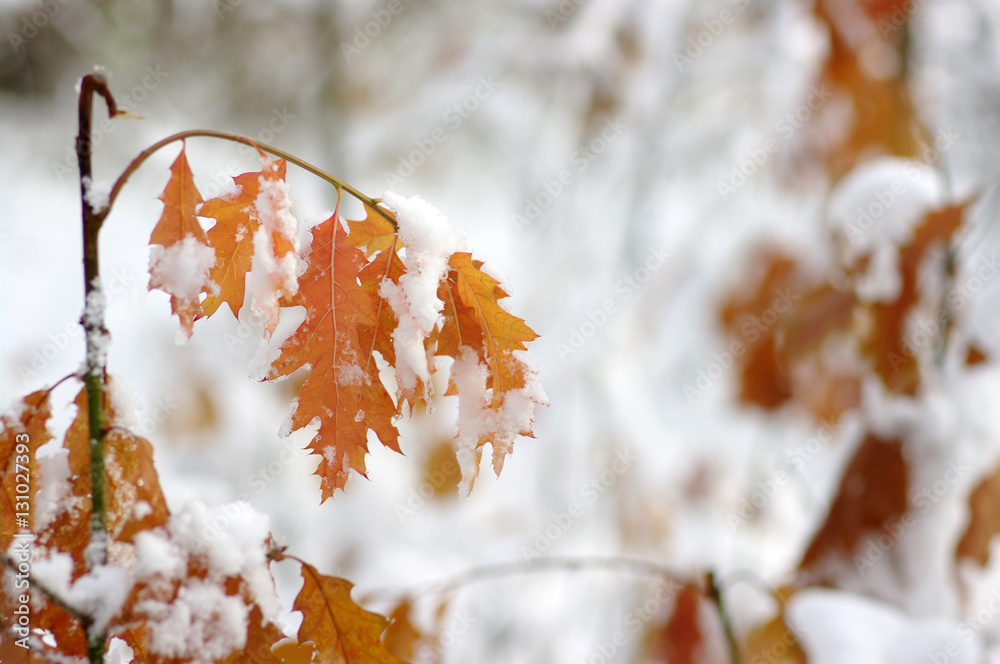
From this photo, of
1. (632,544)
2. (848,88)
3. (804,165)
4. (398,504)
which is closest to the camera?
(848,88)

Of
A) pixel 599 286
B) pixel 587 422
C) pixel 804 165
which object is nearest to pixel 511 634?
pixel 587 422

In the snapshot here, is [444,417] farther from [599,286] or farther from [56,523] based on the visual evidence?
[56,523]
